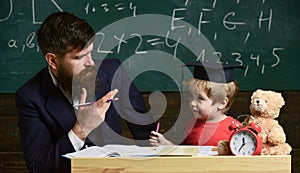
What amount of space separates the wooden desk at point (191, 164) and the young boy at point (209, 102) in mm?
401

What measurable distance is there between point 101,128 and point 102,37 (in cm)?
132

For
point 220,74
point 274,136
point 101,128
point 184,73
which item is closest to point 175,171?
point 274,136

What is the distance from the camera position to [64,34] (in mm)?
2344

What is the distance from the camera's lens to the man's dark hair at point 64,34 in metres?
2.34

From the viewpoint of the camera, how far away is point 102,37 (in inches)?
149

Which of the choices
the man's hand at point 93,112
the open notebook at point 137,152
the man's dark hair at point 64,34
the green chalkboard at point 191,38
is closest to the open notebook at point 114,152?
the open notebook at point 137,152

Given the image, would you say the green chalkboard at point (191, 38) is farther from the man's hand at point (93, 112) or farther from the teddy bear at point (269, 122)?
the teddy bear at point (269, 122)

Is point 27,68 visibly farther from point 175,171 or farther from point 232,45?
point 175,171

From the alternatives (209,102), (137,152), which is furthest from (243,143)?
(209,102)

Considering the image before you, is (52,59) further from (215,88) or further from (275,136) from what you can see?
(275,136)

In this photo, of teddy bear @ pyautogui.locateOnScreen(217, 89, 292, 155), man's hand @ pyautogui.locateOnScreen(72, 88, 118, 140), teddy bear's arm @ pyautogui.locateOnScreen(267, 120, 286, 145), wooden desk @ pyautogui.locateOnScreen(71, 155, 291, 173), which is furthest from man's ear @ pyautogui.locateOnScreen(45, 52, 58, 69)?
teddy bear's arm @ pyautogui.locateOnScreen(267, 120, 286, 145)

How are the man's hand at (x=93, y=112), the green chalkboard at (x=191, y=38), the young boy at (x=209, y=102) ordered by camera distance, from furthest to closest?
the green chalkboard at (x=191, y=38) → the young boy at (x=209, y=102) → the man's hand at (x=93, y=112)

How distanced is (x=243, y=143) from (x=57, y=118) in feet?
2.87

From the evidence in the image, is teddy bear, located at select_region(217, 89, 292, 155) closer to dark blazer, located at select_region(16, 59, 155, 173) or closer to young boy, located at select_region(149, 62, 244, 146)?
young boy, located at select_region(149, 62, 244, 146)
